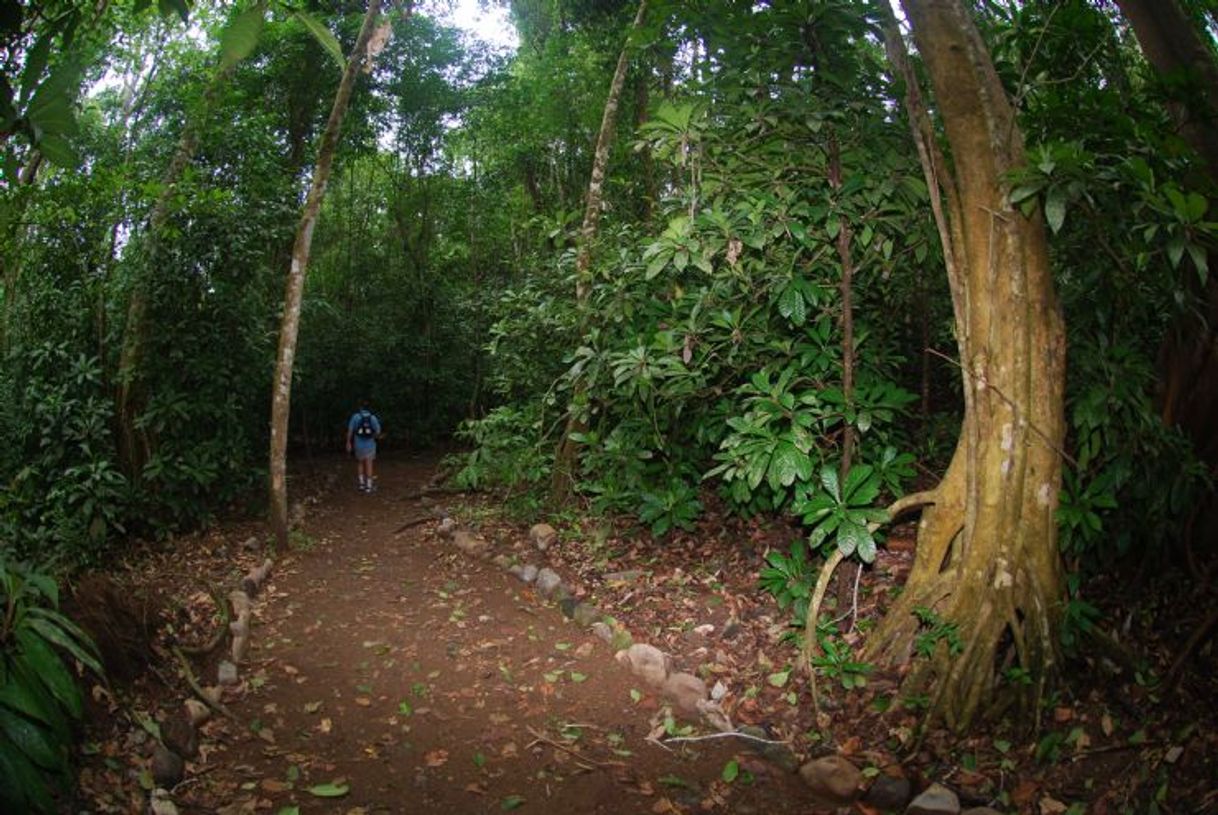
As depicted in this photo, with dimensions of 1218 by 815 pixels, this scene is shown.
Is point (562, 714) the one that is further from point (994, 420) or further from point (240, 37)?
point (240, 37)

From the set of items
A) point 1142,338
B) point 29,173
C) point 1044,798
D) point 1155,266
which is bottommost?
point 1044,798

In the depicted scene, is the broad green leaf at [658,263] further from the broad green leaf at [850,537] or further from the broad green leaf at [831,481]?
the broad green leaf at [850,537]

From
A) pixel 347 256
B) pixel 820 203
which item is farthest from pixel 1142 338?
pixel 347 256

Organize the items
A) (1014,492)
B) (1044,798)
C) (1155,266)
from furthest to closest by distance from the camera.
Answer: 1. (1155,266)
2. (1014,492)
3. (1044,798)

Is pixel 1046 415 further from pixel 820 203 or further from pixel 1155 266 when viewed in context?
pixel 820 203

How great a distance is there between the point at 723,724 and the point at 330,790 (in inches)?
78.8

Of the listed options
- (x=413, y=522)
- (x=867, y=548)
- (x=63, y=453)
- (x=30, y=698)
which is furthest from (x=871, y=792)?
(x=63, y=453)

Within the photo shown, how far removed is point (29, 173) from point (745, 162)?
597cm

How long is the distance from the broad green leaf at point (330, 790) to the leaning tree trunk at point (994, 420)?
9.13 ft

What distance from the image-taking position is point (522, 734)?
158 inches

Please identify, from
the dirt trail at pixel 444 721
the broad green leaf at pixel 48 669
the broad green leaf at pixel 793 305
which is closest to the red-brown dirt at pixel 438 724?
the dirt trail at pixel 444 721

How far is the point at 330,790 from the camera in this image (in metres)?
3.43

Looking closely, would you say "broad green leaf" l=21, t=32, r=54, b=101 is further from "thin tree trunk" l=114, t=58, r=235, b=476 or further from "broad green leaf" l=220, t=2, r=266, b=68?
"thin tree trunk" l=114, t=58, r=235, b=476

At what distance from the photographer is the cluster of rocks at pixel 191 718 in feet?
10.7
